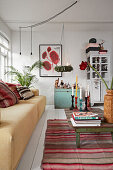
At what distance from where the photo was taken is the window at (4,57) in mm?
4358

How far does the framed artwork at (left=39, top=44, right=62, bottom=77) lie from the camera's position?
4.94m

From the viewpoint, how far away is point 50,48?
16.2 feet

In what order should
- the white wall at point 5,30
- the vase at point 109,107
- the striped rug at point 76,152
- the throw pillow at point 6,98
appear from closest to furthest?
the striped rug at point 76,152 → the vase at point 109,107 → the throw pillow at point 6,98 → the white wall at point 5,30

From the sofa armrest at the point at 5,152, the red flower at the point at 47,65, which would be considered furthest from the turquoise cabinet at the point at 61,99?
the sofa armrest at the point at 5,152

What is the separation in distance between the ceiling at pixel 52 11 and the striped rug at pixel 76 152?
2856 mm

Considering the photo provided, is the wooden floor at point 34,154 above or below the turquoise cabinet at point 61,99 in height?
below

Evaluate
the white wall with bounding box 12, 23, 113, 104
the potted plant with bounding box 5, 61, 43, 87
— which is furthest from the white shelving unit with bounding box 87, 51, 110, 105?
the potted plant with bounding box 5, 61, 43, 87

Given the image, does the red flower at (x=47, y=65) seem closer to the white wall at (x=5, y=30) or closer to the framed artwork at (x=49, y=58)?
the framed artwork at (x=49, y=58)

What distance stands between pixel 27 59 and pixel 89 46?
217 centimetres

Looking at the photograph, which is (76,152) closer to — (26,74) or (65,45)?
(26,74)

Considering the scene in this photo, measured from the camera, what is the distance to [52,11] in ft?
11.7

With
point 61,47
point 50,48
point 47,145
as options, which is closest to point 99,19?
point 61,47

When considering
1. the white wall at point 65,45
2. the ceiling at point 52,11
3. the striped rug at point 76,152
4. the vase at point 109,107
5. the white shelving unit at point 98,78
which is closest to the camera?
the striped rug at point 76,152

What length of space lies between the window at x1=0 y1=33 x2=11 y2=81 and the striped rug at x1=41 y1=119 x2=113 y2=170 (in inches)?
124
